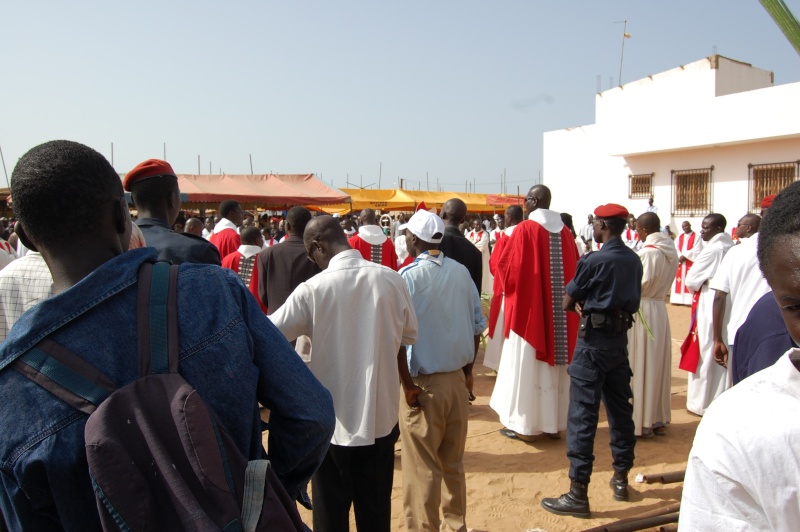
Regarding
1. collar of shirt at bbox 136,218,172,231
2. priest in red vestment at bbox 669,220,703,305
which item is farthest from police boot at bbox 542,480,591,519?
priest in red vestment at bbox 669,220,703,305

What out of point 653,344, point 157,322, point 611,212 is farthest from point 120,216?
point 653,344

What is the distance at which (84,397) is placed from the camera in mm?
1136

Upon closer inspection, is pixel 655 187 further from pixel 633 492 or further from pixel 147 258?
pixel 147 258

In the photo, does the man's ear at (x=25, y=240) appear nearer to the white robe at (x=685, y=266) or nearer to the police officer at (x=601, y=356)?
the police officer at (x=601, y=356)

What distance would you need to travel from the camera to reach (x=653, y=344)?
227 inches

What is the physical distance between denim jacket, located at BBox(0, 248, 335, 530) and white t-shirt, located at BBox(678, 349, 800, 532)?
33.0 inches

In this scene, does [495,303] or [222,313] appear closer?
[222,313]

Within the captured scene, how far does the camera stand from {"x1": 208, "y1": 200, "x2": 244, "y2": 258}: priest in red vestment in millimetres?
7062

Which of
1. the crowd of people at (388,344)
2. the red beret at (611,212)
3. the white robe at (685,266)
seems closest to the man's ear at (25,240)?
the crowd of people at (388,344)

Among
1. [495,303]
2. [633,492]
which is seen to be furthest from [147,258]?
[495,303]

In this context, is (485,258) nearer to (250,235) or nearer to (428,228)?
(250,235)

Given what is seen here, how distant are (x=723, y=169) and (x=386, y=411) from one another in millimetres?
15887

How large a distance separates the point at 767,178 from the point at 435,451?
14827 mm

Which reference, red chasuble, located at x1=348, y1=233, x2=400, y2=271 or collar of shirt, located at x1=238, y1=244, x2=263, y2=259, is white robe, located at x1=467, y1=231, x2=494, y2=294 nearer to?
red chasuble, located at x1=348, y1=233, x2=400, y2=271
